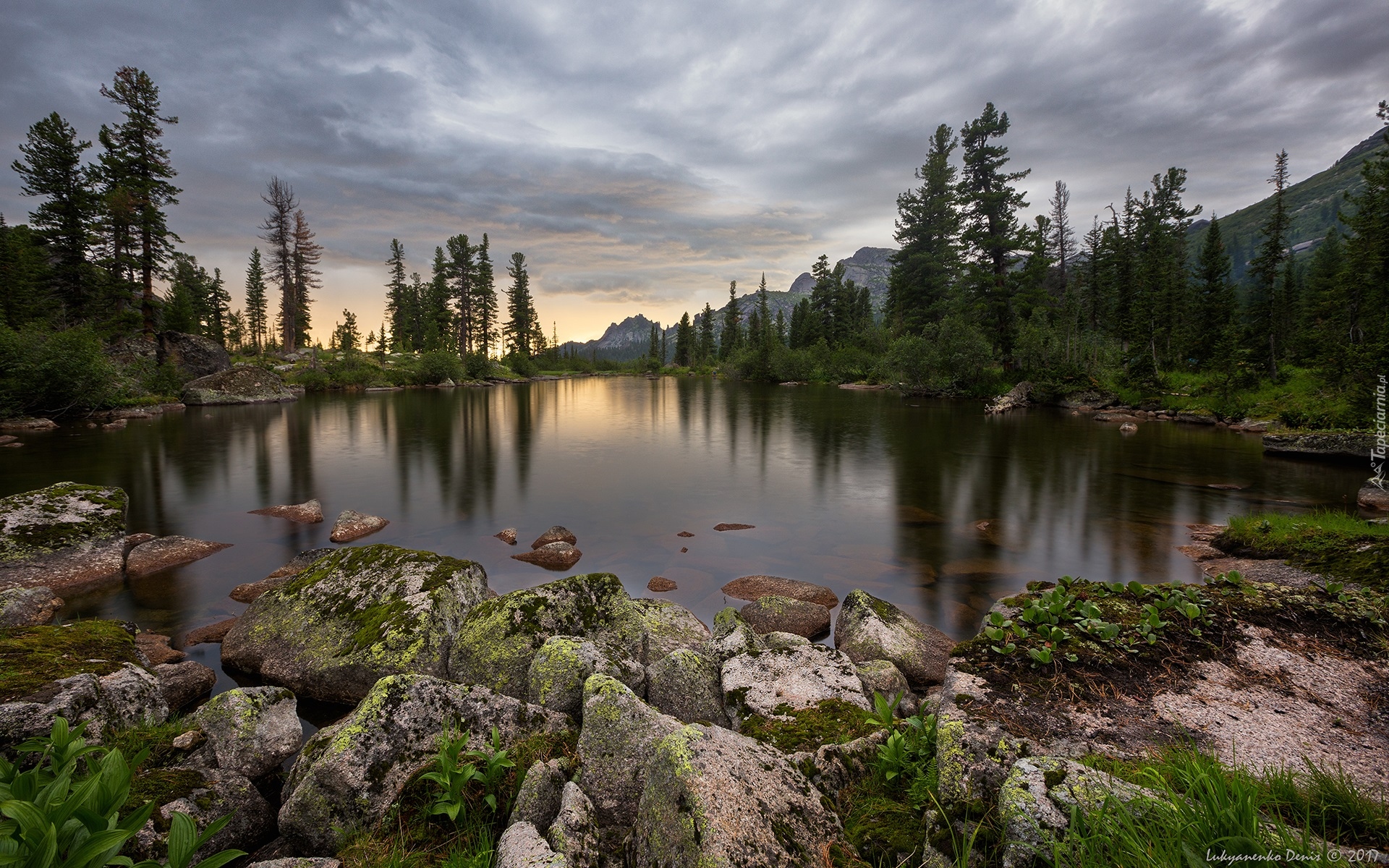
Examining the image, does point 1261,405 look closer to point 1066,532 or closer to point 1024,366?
point 1024,366

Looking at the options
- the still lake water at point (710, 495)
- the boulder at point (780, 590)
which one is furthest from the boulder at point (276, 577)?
the boulder at point (780, 590)

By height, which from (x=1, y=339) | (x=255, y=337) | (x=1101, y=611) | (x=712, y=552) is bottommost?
(x=712, y=552)

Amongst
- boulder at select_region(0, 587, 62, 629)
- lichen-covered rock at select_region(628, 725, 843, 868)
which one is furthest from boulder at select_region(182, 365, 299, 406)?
lichen-covered rock at select_region(628, 725, 843, 868)

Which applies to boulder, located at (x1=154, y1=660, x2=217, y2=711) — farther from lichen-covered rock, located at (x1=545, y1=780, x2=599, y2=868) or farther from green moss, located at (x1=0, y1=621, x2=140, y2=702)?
lichen-covered rock, located at (x1=545, y1=780, x2=599, y2=868)

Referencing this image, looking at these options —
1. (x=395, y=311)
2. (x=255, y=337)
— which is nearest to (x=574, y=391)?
(x=395, y=311)

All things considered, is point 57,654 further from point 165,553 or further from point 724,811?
point 165,553

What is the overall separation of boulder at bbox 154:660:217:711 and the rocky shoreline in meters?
0.03

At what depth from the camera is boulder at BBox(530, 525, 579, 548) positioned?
501 inches

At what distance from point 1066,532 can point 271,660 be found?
54.1ft

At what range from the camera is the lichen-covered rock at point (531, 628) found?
6.04 meters

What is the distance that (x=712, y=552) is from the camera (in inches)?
490

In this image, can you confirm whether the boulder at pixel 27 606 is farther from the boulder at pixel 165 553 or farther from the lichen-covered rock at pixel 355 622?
the lichen-covered rock at pixel 355 622

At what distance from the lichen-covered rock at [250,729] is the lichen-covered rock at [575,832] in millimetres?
3036

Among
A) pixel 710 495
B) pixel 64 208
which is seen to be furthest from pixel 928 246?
pixel 64 208
